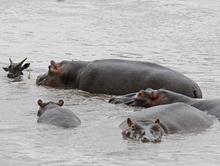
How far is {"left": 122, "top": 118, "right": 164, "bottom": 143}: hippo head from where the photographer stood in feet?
23.3

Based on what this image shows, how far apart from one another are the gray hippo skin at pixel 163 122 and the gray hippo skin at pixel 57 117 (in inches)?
18.5

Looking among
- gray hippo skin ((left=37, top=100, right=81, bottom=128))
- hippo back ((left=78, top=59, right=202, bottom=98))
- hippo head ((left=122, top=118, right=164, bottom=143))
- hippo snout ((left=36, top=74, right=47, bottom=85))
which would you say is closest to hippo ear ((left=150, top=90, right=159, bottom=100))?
hippo back ((left=78, top=59, right=202, bottom=98))

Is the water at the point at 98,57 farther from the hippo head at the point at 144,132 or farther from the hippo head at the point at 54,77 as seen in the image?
the hippo head at the point at 54,77

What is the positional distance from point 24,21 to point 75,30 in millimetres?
1285

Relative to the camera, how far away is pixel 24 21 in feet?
52.9

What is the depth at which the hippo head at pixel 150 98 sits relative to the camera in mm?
9047

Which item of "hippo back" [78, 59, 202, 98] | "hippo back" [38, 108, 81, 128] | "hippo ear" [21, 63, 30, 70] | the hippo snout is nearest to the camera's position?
"hippo back" [38, 108, 81, 128]

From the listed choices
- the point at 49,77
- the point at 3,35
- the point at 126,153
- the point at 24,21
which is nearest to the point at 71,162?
the point at 126,153

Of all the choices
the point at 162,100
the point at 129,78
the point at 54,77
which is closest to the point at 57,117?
the point at 162,100

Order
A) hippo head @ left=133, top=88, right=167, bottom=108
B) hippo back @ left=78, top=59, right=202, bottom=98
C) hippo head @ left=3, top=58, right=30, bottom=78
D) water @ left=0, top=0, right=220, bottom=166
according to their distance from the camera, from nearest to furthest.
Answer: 1. water @ left=0, top=0, right=220, bottom=166
2. hippo head @ left=133, top=88, right=167, bottom=108
3. hippo back @ left=78, top=59, right=202, bottom=98
4. hippo head @ left=3, top=58, right=30, bottom=78

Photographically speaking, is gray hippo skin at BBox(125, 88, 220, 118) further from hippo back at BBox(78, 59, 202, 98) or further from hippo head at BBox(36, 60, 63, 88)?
hippo head at BBox(36, 60, 63, 88)

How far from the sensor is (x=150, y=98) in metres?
9.13

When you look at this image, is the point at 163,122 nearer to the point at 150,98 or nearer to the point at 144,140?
the point at 144,140

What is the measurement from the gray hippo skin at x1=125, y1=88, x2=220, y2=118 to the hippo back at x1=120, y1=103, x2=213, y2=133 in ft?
1.54
